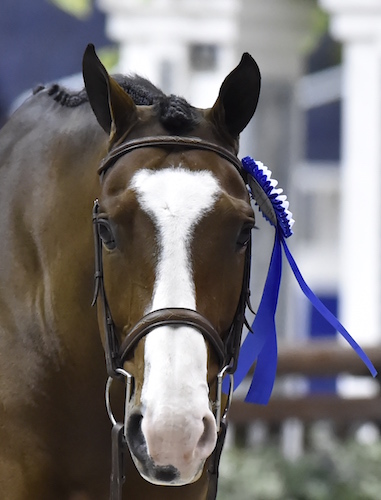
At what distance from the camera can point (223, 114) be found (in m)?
3.07

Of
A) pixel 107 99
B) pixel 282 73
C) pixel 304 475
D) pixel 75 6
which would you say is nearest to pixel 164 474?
pixel 107 99

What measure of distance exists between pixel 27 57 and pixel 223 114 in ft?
16.8

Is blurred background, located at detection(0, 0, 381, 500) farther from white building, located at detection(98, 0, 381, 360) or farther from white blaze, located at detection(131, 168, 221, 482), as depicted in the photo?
white blaze, located at detection(131, 168, 221, 482)

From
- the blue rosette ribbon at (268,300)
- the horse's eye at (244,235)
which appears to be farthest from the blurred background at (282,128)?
the horse's eye at (244,235)

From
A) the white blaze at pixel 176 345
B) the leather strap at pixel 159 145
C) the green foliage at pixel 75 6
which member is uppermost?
the green foliage at pixel 75 6

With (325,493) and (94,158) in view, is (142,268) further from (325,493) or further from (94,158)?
(325,493)

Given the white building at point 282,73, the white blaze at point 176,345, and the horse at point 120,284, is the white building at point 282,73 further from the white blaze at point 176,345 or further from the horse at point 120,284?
the white blaze at point 176,345

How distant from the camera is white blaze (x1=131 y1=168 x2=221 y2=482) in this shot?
103 inches

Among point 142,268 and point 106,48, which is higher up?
point 106,48

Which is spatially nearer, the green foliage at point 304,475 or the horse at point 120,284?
the horse at point 120,284

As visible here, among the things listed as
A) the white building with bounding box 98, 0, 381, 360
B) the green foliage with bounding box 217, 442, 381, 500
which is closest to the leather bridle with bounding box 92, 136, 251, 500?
the green foliage with bounding box 217, 442, 381, 500

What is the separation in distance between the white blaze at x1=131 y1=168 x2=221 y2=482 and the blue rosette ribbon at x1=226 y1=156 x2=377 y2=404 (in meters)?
0.37

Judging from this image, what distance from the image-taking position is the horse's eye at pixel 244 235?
293 cm


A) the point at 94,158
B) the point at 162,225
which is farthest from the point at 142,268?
the point at 94,158
